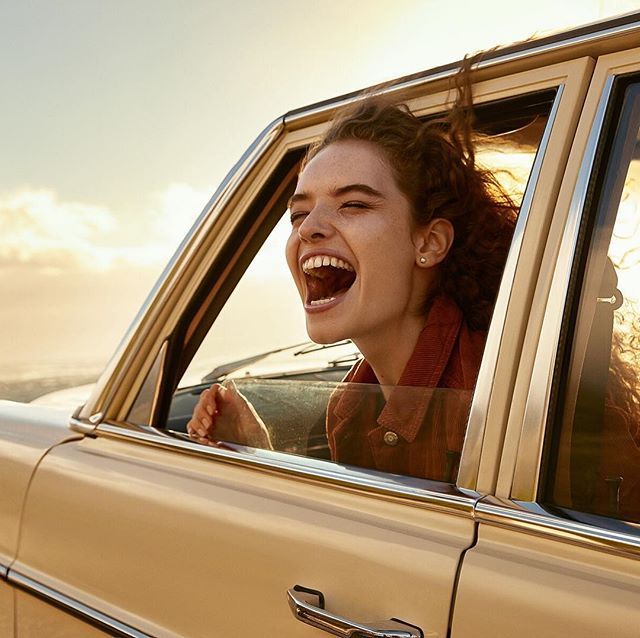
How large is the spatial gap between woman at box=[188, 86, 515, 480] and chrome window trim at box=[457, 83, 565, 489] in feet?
0.94

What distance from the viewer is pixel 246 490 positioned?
5.30ft

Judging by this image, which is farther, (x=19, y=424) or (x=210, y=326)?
(x=19, y=424)

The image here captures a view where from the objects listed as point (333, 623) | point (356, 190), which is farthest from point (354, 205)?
point (333, 623)

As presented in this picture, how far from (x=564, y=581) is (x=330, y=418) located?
0.60 m

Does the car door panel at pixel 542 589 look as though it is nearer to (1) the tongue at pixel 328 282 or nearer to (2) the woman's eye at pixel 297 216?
(1) the tongue at pixel 328 282

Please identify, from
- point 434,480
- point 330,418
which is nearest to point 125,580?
point 330,418

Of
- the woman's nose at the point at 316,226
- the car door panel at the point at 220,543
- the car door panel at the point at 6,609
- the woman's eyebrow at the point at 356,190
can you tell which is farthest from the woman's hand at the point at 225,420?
the car door panel at the point at 6,609

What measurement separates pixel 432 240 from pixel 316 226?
0.80 ft

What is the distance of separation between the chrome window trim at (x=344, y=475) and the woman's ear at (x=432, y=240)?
21.7 inches

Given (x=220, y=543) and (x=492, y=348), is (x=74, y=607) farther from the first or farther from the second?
(x=492, y=348)

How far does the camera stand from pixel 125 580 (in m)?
1.75

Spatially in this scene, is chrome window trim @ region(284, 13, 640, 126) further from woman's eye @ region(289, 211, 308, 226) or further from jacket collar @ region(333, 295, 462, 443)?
jacket collar @ region(333, 295, 462, 443)

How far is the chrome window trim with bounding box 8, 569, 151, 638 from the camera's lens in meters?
1.71

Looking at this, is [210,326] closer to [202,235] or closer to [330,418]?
[202,235]
